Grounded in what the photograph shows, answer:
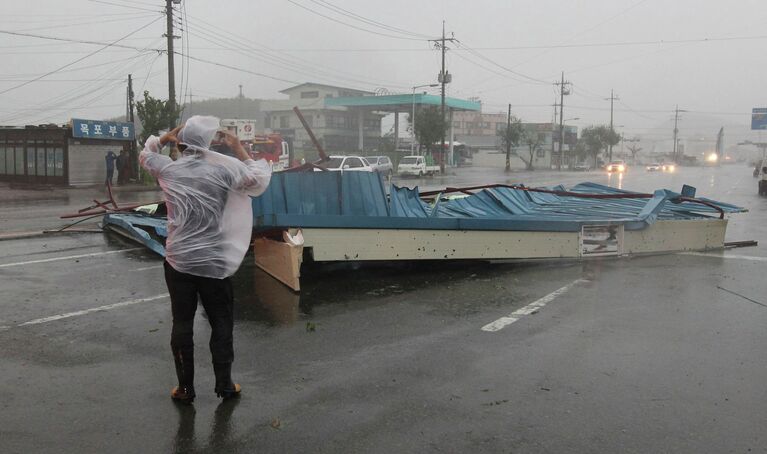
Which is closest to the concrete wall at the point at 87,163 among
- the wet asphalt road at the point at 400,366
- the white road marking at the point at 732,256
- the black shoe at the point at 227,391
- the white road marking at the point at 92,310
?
the wet asphalt road at the point at 400,366

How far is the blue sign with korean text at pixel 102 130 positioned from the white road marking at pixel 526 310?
25987 millimetres

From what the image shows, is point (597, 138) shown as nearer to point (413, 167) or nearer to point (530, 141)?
point (530, 141)

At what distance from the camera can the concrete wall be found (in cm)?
2878

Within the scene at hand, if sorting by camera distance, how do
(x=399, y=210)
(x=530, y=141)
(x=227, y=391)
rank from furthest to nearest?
Result: (x=530, y=141), (x=399, y=210), (x=227, y=391)

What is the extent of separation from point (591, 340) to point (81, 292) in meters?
5.40

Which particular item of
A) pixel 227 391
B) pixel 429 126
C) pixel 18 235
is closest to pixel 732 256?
pixel 227 391

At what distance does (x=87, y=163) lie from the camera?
29422 millimetres

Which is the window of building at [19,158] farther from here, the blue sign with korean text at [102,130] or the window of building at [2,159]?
the blue sign with korean text at [102,130]

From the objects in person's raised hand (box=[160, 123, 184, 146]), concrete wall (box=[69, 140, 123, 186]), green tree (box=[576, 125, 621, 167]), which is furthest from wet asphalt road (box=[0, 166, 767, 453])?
green tree (box=[576, 125, 621, 167])

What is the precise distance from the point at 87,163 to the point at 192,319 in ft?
93.0

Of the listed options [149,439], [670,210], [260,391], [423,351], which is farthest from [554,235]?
[149,439]

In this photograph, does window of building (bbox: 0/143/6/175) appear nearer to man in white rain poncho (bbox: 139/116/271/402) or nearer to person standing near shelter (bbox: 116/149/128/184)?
person standing near shelter (bbox: 116/149/128/184)

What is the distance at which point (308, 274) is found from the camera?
8297mm

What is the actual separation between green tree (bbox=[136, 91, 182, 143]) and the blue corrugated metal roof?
23.3 meters
